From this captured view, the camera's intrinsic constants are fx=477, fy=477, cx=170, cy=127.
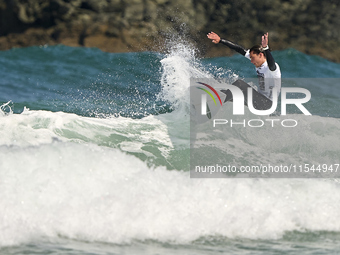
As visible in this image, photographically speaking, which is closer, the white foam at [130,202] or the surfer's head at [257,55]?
the white foam at [130,202]

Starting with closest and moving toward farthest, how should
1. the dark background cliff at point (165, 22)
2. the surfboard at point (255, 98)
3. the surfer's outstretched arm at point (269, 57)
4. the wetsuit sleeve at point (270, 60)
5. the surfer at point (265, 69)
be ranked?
Result: 1. the surfer's outstretched arm at point (269, 57)
2. the wetsuit sleeve at point (270, 60)
3. the surfer at point (265, 69)
4. the surfboard at point (255, 98)
5. the dark background cliff at point (165, 22)

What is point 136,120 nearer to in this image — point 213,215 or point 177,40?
point 213,215

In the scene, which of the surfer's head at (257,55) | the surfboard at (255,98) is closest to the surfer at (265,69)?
the surfer's head at (257,55)

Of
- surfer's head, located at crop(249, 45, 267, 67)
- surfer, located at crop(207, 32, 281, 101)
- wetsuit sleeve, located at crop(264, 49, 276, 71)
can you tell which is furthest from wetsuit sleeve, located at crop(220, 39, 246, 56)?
wetsuit sleeve, located at crop(264, 49, 276, 71)

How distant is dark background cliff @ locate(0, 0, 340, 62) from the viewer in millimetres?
17719

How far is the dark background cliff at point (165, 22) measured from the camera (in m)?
Answer: 17.7

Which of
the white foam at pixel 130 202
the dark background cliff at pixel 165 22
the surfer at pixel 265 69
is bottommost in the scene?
the white foam at pixel 130 202

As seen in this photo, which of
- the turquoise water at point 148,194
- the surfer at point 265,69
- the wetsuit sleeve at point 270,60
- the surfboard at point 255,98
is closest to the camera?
the turquoise water at point 148,194

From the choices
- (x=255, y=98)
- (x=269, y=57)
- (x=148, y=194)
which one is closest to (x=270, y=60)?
(x=269, y=57)

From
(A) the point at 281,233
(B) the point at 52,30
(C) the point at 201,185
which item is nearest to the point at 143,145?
(C) the point at 201,185

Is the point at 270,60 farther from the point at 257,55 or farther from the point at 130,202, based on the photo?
the point at 130,202

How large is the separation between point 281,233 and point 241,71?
389 inches

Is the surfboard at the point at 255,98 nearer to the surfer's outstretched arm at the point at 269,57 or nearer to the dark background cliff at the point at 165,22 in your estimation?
the surfer's outstretched arm at the point at 269,57

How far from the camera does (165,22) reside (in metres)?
17.8
